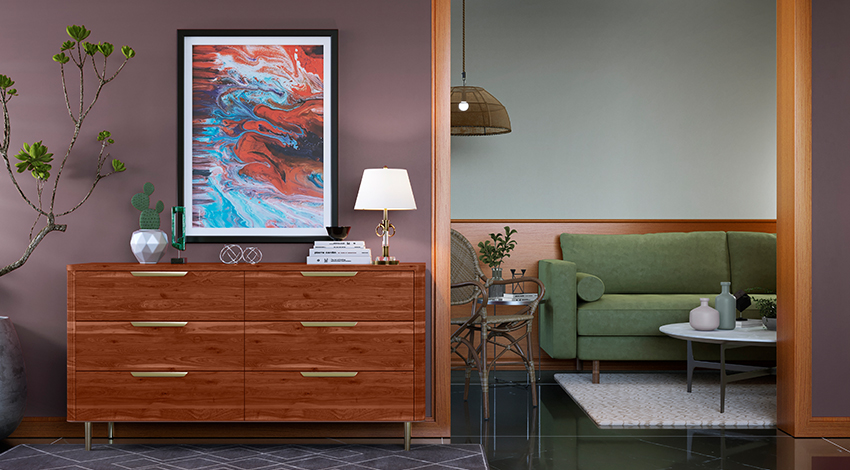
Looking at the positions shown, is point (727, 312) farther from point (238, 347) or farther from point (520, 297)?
point (238, 347)

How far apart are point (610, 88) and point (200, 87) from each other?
3.33m

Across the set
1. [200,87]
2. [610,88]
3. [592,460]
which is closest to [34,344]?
[200,87]

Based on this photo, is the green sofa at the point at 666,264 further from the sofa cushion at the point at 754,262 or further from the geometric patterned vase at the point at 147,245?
the geometric patterned vase at the point at 147,245

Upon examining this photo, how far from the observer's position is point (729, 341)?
11.6 ft

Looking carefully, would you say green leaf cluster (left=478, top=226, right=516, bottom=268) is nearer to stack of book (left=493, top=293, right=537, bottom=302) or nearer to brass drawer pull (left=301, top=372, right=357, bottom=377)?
stack of book (left=493, top=293, right=537, bottom=302)

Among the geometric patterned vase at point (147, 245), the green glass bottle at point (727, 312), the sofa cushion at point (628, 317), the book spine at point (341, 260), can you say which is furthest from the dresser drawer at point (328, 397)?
the green glass bottle at point (727, 312)

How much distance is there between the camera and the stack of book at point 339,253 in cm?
286

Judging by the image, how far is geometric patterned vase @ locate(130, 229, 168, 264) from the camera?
2.85 m

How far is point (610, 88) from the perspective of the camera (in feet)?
16.5

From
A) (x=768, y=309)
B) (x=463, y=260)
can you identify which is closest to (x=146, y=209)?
(x=463, y=260)

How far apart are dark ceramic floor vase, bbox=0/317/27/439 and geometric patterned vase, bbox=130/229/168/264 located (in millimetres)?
698

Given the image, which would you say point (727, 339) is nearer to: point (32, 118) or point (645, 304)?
point (645, 304)

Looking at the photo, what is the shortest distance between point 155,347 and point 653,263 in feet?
12.1

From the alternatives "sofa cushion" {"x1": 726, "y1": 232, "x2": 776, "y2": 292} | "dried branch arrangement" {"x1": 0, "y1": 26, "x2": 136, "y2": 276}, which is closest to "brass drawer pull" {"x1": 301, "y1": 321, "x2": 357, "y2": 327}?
"dried branch arrangement" {"x1": 0, "y1": 26, "x2": 136, "y2": 276}
